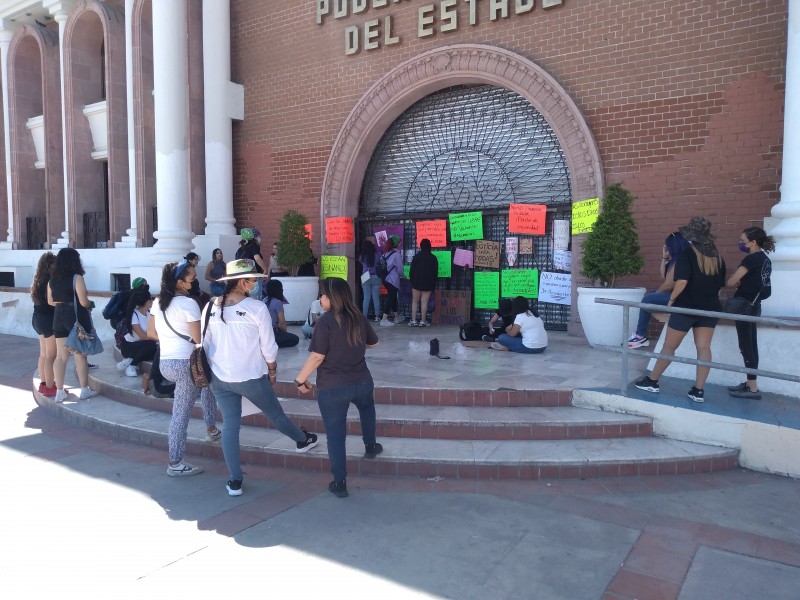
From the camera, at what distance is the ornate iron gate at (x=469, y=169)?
31.7 feet

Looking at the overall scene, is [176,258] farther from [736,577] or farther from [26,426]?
[736,577]

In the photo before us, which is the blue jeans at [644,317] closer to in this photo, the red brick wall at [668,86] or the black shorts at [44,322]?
the red brick wall at [668,86]

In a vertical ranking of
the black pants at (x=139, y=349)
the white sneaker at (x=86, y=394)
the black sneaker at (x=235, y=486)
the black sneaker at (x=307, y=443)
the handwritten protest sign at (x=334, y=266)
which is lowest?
the black sneaker at (x=235, y=486)

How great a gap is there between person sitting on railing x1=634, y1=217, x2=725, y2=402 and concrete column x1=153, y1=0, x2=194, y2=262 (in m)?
9.20

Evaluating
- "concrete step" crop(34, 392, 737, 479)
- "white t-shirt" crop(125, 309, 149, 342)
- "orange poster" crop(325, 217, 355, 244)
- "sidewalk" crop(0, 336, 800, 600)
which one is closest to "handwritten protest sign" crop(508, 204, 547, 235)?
"orange poster" crop(325, 217, 355, 244)

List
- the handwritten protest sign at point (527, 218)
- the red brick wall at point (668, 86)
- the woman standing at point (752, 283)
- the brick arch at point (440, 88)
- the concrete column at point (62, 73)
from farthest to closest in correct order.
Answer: the concrete column at point (62, 73)
the handwritten protest sign at point (527, 218)
the brick arch at point (440, 88)
the red brick wall at point (668, 86)
the woman standing at point (752, 283)

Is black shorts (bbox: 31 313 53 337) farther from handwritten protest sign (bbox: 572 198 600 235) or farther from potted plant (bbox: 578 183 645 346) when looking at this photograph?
handwritten protest sign (bbox: 572 198 600 235)

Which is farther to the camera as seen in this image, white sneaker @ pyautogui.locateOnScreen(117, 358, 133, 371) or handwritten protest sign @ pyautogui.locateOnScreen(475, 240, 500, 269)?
handwritten protest sign @ pyautogui.locateOnScreen(475, 240, 500, 269)

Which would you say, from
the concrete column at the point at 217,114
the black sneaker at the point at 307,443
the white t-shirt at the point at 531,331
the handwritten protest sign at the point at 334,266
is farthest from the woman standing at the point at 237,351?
the concrete column at the point at 217,114

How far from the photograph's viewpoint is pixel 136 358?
725 cm

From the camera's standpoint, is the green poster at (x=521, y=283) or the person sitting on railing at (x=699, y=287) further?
the green poster at (x=521, y=283)

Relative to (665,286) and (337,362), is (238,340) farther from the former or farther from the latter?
(665,286)

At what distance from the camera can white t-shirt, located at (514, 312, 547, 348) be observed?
7809 millimetres

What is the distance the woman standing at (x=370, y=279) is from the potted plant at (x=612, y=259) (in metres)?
4.05
